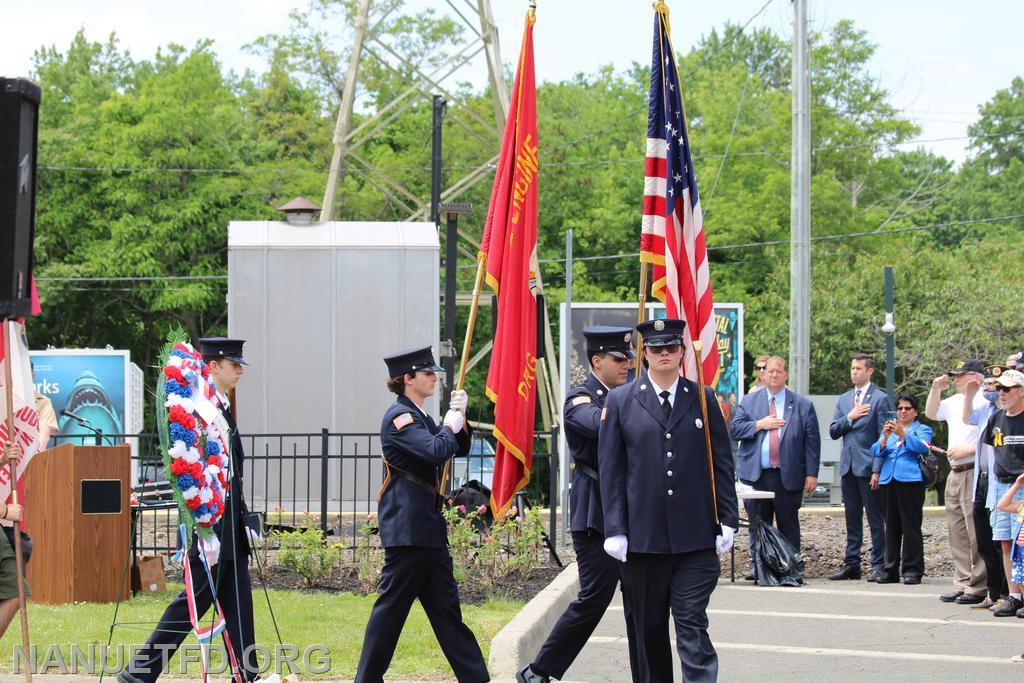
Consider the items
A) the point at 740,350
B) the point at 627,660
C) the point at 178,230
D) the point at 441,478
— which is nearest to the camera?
the point at 441,478

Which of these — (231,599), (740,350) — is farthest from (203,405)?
(740,350)

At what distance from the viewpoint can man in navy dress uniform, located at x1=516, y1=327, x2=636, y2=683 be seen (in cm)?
793

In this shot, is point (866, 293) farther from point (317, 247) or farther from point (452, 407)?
point (452, 407)

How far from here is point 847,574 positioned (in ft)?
45.4

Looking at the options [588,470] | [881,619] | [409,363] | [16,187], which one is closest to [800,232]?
[881,619]

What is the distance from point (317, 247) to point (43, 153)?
24143 mm

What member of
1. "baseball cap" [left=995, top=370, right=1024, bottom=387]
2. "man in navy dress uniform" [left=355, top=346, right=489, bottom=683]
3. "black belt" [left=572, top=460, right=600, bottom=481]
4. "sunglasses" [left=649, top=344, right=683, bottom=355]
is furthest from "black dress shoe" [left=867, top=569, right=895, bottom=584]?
"sunglasses" [left=649, top=344, right=683, bottom=355]

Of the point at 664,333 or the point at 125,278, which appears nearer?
the point at 664,333

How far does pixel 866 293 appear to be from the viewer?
113ft

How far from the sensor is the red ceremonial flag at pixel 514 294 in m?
9.62

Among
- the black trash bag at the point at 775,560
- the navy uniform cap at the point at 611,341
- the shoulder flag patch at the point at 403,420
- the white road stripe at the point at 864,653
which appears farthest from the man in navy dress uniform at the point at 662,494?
the black trash bag at the point at 775,560

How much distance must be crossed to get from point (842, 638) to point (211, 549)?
5.13 metres

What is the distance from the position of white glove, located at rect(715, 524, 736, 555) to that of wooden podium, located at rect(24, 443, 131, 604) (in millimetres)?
5829

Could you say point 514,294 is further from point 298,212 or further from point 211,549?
point 298,212
